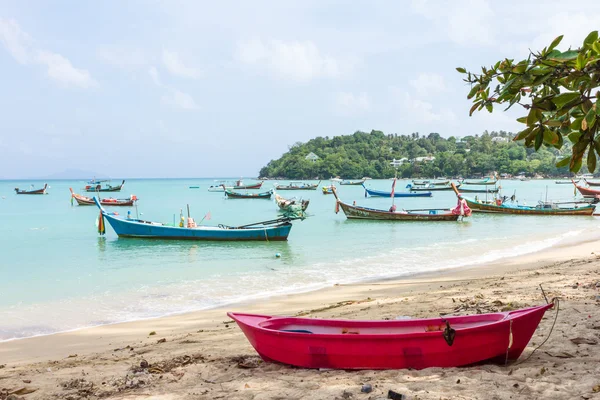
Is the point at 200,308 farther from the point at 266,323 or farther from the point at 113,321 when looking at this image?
the point at 266,323

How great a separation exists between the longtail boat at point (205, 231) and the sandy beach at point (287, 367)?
10229 mm

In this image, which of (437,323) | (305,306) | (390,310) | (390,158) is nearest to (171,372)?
Result: (437,323)

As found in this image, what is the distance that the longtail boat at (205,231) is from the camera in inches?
783

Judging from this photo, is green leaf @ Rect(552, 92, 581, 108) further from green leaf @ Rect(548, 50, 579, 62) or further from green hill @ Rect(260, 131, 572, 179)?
green hill @ Rect(260, 131, 572, 179)

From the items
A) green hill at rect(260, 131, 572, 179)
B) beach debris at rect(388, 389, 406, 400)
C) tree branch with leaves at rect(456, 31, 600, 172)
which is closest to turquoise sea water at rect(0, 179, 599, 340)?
beach debris at rect(388, 389, 406, 400)

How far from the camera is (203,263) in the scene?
1561 centimetres

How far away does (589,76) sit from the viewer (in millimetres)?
3277

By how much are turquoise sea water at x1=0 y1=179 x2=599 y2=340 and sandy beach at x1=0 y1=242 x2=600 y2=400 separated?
5.53ft

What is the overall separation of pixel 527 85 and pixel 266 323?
327cm

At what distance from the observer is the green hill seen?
12888cm

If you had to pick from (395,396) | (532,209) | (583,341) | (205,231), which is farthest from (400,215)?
(395,396)

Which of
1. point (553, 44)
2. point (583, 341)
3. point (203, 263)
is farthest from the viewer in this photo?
point (203, 263)

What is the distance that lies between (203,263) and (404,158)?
460 ft

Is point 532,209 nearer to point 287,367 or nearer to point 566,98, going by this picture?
point 287,367
